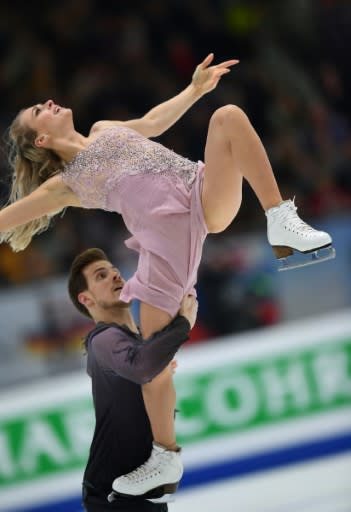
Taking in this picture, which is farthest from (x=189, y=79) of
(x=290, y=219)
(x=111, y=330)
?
Answer: (x=290, y=219)

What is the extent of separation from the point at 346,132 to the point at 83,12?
7.69 ft

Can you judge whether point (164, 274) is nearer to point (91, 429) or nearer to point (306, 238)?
point (306, 238)

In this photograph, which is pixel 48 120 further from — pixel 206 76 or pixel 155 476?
pixel 155 476

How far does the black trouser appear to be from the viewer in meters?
3.83

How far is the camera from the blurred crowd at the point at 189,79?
22.9 feet

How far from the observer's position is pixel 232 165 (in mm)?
3535

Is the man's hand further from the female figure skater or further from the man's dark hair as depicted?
the man's dark hair

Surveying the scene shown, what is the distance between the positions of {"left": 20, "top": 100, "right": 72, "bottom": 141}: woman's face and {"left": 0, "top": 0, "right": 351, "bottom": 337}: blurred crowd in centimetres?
301

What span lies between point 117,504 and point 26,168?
4.22 feet

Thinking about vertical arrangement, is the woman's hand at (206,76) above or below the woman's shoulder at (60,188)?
above

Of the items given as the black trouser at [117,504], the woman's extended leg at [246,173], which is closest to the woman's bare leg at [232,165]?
the woman's extended leg at [246,173]

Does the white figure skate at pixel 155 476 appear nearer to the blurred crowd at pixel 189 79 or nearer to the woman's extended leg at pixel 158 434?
the woman's extended leg at pixel 158 434

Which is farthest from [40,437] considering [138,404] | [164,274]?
[164,274]

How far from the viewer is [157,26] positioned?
816cm
